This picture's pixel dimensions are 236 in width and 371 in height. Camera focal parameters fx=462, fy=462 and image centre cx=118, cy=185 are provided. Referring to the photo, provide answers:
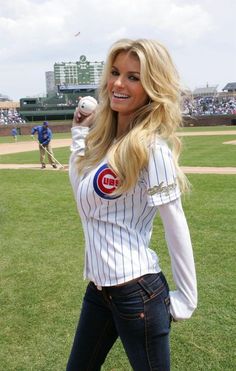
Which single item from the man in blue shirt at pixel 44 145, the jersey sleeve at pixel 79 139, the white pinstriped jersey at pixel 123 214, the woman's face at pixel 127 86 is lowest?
the man in blue shirt at pixel 44 145

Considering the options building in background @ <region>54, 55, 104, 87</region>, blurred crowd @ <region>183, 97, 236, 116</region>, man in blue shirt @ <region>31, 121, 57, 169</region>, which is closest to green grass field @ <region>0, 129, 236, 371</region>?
man in blue shirt @ <region>31, 121, 57, 169</region>

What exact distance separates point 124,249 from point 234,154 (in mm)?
18415

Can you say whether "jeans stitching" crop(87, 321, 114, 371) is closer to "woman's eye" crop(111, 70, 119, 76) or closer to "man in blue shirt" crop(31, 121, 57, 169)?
"woman's eye" crop(111, 70, 119, 76)

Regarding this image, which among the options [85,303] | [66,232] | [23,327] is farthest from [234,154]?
[85,303]

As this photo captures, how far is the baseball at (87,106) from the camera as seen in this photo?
2456mm

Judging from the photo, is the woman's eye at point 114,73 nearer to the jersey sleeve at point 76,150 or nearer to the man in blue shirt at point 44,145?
the jersey sleeve at point 76,150

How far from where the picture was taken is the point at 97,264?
6.65 ft

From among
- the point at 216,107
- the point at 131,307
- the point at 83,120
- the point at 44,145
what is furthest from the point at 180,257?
the point at 216,107

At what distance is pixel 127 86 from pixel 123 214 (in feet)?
1.84

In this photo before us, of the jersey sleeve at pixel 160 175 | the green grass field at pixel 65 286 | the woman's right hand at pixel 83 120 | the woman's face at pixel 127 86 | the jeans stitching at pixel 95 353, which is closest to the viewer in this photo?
the jersey sleeve at pixel 160 175

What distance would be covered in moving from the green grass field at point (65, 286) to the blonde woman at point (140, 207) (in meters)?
0.66

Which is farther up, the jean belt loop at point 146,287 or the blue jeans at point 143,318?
the jean belt loop at point 146,287

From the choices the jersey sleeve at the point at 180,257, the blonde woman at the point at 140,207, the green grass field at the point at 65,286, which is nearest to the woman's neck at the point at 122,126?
the blonde woman at the point at 140,207

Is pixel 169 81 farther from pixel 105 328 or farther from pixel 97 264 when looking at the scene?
pixel 105 328
